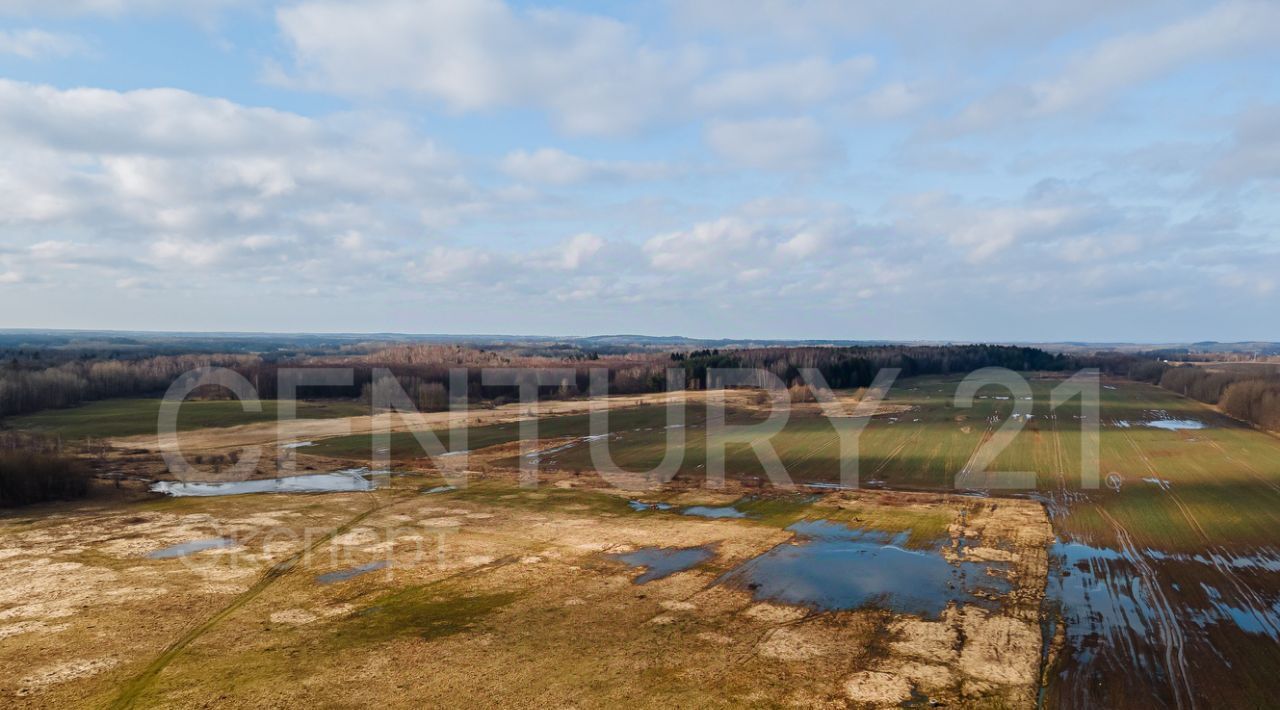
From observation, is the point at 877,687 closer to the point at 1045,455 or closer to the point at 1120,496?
the point at 1120,496

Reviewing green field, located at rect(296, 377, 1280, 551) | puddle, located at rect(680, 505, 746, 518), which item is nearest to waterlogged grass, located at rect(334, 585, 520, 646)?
puddle, located at rect(680, 505, 746, 518)

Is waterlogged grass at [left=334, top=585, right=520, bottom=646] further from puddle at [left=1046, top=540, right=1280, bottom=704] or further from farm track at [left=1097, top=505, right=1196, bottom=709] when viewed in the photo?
farm track at [left=1097, top=505, right=1196, bottom=709]

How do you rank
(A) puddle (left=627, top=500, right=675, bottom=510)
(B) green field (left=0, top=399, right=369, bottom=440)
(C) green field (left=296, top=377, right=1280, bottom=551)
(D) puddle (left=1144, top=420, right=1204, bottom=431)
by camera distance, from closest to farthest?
(C) green field (left=296, top=377, right=1280, bottom=551) → (A) puddle (left=627, top=500, right=675, bottom=510) → (D) puddle (left=1144, top=420, right=1204, bottom=431) → (B) green field (left=0, top=399, right=369, bottom=440)

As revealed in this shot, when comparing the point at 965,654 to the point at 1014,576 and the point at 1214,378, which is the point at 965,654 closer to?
the point at 1014,576

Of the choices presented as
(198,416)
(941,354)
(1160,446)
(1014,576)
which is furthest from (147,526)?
(941,354)

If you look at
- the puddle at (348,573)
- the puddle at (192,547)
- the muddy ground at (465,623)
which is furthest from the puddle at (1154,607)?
the puddle at (192,547)

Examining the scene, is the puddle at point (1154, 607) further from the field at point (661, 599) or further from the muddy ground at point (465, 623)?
the muddy ground at point (465, 623)
